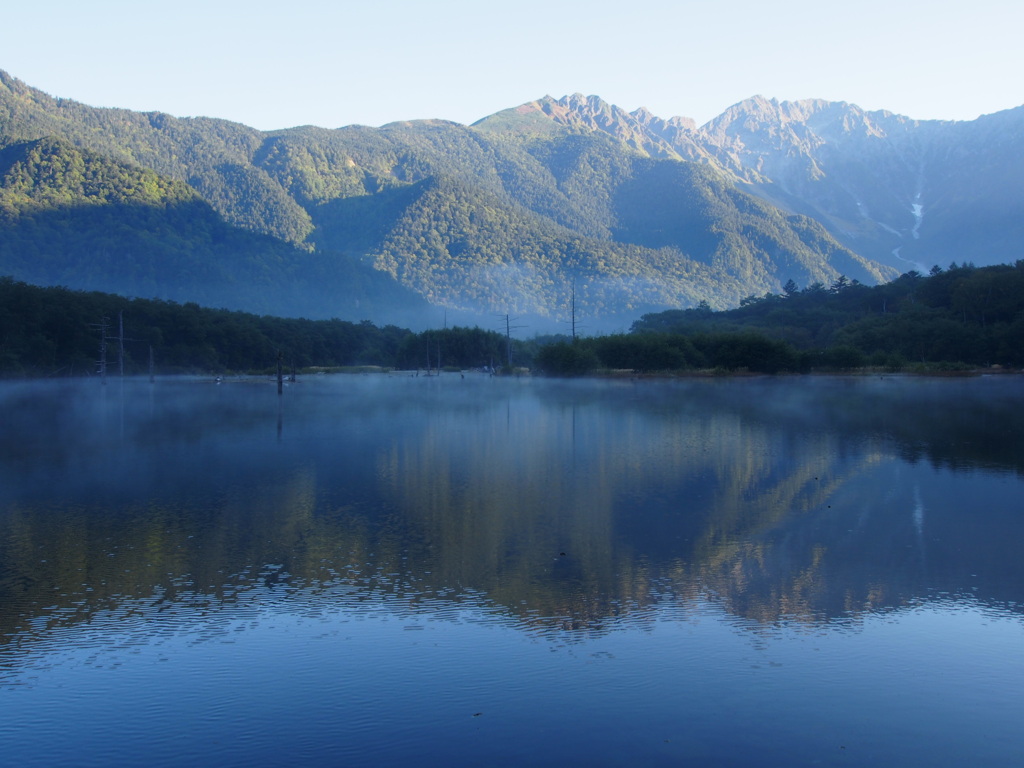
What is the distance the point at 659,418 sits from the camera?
42.5m

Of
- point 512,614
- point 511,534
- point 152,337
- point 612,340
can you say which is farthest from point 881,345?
point 512,614

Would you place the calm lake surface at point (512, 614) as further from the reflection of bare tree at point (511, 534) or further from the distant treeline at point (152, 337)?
the distant treeline at point (152, 337)

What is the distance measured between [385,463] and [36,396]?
4798cm

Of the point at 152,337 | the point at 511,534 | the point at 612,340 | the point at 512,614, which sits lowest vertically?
the point at 512,614

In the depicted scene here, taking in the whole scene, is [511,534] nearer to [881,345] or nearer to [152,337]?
[152,337]

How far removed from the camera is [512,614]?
37.3 ft

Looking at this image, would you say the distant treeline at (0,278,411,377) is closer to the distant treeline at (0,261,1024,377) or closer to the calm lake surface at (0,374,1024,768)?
the distant treeline at (0,261,1024,377)

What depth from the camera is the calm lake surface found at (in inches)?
321

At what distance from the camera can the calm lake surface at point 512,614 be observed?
Answer: 26.8 ft

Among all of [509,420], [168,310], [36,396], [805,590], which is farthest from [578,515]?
[168,310]

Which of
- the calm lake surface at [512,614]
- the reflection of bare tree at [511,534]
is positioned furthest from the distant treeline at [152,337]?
the calm lake surface at [512,614]

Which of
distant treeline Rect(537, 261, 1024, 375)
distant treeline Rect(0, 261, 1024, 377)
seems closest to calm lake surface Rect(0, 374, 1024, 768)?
distant treeline Rect(0, 261, 1024, 377)

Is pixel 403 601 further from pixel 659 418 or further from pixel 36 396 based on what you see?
pixel 36 396

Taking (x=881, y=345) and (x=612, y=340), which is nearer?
(x=612, y=340)
